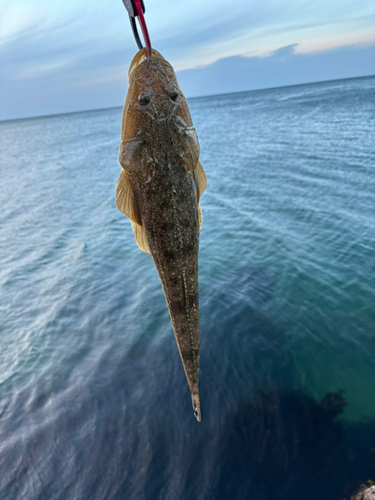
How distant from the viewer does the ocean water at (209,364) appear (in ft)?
24.1

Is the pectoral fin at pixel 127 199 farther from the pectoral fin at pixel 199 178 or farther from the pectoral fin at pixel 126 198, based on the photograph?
the pectoral fin at pixel 199 178

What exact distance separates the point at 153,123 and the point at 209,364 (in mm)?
8659

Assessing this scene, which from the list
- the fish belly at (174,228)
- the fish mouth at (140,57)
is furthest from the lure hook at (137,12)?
the fish belly at (174,228)

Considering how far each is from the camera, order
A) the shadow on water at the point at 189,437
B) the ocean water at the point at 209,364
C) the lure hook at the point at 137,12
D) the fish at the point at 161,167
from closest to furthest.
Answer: the lure hook at the point at 137,12 < the fish at the point at 161,167 < the shadow on water at the point at 189,437 < the ocean water at the point at 209,364

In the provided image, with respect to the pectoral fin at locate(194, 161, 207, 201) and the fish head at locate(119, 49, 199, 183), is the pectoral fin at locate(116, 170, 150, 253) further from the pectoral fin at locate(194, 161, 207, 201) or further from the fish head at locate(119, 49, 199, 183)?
the pectoral fin at locate(194, 161, 207, 201)

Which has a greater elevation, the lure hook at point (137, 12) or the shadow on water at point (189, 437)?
the lure hook at point (137, 12)

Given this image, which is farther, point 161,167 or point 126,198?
point 126,198

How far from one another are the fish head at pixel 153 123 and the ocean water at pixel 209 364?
7358 millimetres

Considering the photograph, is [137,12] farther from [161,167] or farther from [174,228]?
[174,228]

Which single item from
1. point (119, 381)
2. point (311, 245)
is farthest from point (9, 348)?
point (311, 245)

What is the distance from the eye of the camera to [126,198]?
2.54 meters

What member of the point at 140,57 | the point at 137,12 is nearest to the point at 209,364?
the point at 140,57

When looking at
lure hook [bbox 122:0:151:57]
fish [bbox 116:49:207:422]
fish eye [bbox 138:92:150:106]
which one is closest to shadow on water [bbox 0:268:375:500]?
fish [bbox 116:49:207:422]

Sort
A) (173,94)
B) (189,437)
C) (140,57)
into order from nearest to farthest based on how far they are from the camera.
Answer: (173,94), (140,57), (189,437)
